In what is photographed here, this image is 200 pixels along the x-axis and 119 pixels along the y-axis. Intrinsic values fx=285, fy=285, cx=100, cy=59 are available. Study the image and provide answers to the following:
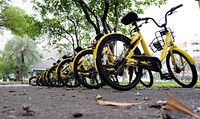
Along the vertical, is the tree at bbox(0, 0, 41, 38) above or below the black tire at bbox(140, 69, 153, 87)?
above

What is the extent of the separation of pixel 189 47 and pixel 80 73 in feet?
196

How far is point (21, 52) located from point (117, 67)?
3989 cm

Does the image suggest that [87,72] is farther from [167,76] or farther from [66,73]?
[167,76]

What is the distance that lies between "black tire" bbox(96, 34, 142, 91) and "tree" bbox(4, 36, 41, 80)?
3872cm

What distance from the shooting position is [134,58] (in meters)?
4.22

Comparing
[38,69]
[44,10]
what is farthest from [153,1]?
[38,69]

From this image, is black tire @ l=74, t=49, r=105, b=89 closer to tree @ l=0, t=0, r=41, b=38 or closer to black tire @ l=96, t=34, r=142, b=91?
black tire @ l=96, t=34, r=142, b=91

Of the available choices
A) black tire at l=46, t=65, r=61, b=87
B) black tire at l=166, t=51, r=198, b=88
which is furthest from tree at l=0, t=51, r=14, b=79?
black tire at l=166, t=51, r=198, b=88

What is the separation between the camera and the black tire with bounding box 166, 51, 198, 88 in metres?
4.95

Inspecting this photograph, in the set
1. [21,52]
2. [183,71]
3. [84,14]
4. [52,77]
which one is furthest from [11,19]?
[183,71]

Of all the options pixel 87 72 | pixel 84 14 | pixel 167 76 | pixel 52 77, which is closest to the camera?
pixel 167 76

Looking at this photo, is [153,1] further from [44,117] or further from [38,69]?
[38,69]

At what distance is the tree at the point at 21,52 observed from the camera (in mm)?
42344

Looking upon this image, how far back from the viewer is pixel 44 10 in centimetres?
1416
